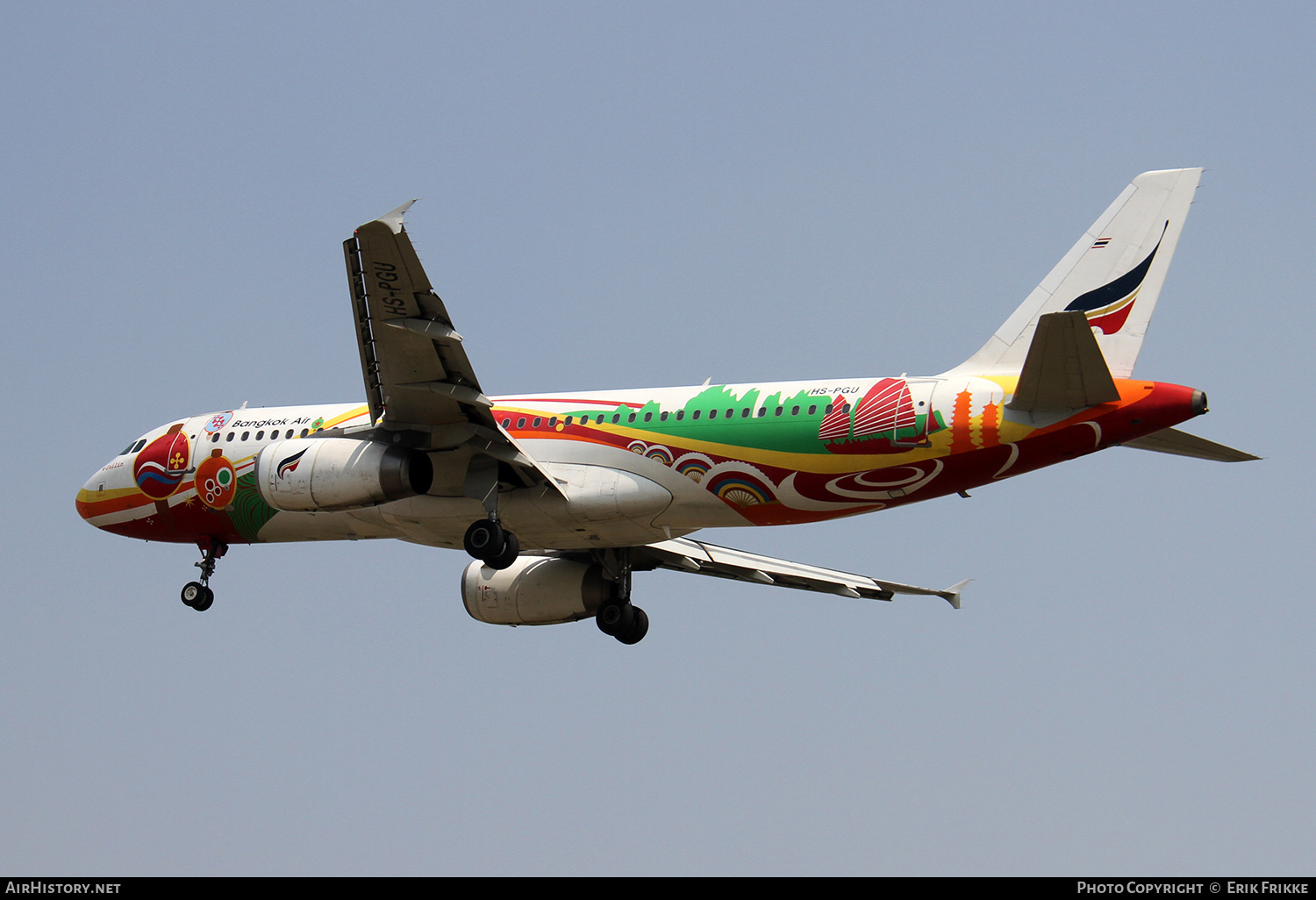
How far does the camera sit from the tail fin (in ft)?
77.9

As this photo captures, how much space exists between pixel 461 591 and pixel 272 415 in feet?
17.1

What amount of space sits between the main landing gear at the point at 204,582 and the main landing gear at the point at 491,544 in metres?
7.32

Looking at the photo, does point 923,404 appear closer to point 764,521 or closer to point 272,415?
point 764,521

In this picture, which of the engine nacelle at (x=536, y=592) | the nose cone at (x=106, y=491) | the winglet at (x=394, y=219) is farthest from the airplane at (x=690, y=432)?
the nose cone at (x=106, y=491)

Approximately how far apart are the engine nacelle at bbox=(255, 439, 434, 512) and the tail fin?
919cm

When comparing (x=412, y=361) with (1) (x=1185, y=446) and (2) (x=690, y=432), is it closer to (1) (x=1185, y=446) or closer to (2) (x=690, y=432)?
(2) (x=690, y=432)

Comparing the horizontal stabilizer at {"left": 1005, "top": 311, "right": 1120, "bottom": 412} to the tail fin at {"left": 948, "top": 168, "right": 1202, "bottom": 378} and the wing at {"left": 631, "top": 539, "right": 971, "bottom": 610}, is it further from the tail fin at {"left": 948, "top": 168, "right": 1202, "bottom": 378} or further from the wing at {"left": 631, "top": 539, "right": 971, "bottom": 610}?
the wing at {"left": 631, "top": 539, "right": 971, "bottom": 610}

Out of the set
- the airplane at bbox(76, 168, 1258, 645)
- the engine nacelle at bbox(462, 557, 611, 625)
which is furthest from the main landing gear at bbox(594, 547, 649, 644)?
the airplane at bbox(76, 168, 1258, 645)

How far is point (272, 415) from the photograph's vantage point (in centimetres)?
2955

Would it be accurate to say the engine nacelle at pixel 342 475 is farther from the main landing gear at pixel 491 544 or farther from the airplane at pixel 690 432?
the main landing gear at pixel 491 544

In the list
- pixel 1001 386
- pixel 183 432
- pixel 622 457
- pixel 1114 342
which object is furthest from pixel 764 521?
pixel 183 432

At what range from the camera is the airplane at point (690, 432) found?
22.8 metres

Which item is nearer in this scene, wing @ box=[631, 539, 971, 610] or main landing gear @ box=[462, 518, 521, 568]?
main landing gear @ box=[462, 518, 521, 568]
